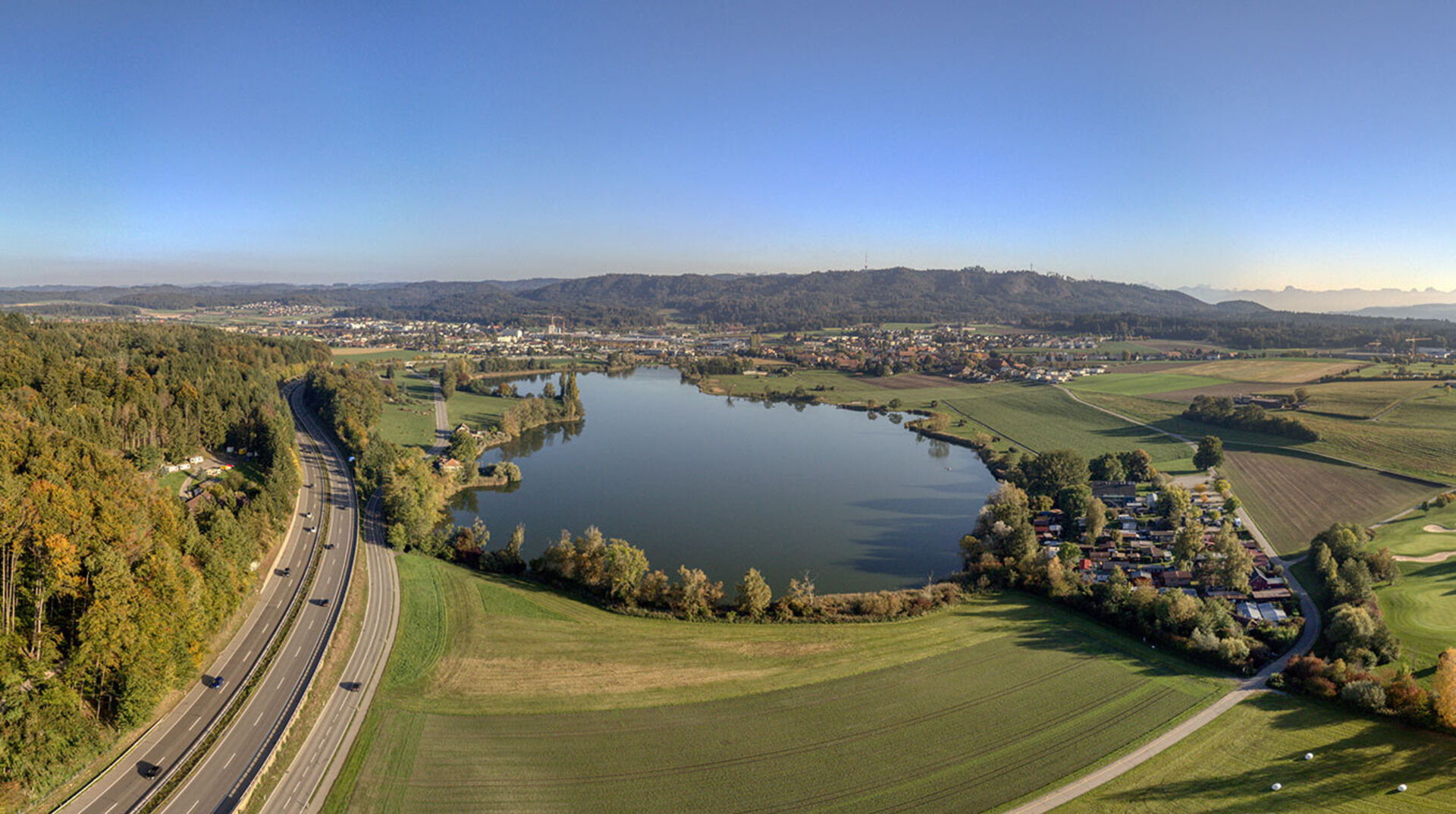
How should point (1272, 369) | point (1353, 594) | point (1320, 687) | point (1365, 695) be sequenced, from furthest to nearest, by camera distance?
point (1272, 369) → point (1353, 594) → point (1320, 687) → point (1365, 695)

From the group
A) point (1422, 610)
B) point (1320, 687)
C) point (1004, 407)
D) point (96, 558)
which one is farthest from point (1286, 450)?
point (96, 558)

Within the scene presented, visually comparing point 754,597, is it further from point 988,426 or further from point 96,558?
point 988,426

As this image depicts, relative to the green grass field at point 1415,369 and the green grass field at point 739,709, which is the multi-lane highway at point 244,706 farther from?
the green grass field at point 1415,369

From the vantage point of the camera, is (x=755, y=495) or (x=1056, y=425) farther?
(x=1056, y=425)

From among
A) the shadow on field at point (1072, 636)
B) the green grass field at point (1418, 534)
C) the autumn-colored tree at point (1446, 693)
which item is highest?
the green grass field at point (1418, 534)

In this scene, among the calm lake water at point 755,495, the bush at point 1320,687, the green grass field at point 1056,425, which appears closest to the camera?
the bush at point 1320,687

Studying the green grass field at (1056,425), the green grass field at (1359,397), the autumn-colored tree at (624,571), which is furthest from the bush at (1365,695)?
the green grass field at (1359,397)
